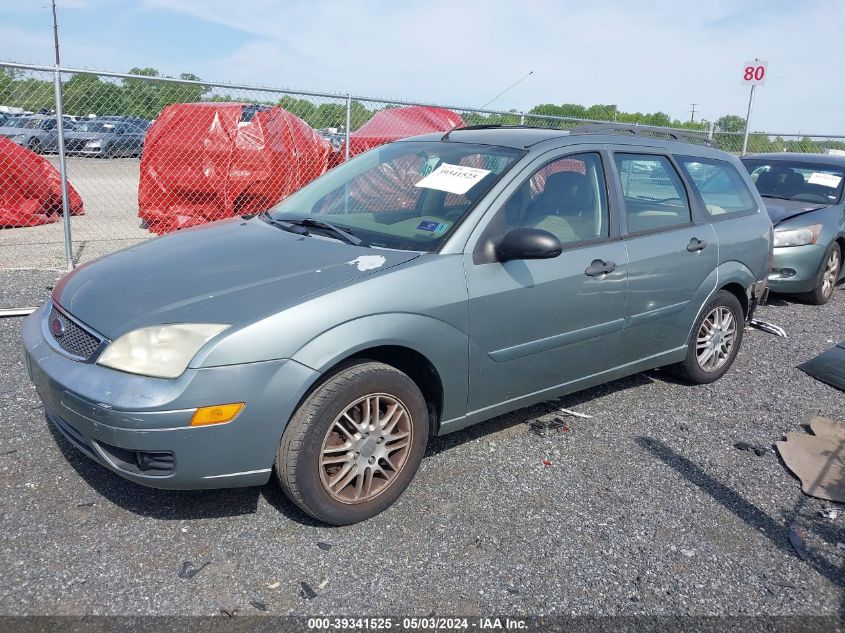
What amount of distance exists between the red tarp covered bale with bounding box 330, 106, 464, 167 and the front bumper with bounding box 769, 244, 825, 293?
588cm

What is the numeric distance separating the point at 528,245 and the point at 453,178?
25.8 inches

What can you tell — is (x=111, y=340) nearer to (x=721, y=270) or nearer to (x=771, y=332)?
(x=721, y=270)

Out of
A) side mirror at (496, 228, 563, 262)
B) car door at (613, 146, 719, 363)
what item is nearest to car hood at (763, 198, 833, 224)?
car door at (613, 146, 719, 363)

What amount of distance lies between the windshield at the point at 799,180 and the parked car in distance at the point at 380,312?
417 cm

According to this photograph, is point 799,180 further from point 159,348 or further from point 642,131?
point 159,348

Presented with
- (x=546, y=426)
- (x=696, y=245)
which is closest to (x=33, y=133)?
(x=546, y=426)

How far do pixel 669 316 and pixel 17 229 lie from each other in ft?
30.1

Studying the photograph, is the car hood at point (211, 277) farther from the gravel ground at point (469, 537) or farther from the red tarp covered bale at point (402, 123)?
the red tarp covered bale at point (402, 123)

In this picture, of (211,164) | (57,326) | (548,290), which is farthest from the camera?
(211,164)

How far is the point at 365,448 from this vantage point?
3074 mm

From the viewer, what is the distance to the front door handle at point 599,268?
12.5 feet

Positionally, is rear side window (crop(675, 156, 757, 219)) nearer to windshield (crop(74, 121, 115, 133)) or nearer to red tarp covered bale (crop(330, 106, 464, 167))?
red tarp covered bale (crop(330, 106, 464, 167))

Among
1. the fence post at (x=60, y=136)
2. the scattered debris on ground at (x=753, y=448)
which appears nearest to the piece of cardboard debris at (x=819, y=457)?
the scattered debris on ground at (x=753, y=448)

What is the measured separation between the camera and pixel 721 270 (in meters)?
4.70
